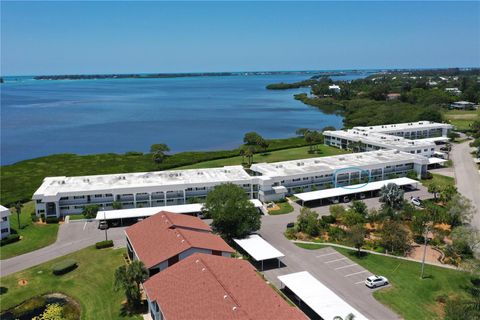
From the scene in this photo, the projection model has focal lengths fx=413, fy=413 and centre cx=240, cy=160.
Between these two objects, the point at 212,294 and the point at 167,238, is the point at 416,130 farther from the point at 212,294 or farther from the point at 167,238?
the point at 212,294

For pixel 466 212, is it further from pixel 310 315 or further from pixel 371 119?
pixel 371 119

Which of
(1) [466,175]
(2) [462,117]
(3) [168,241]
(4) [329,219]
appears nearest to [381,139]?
(1) [466,175]

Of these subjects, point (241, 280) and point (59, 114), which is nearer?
point (241, 280)

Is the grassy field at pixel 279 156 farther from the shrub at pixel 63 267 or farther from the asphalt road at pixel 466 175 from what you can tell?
the shrub at pixel 63 267

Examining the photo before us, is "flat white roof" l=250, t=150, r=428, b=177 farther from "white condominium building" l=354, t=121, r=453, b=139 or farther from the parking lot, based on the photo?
"white condominium building" l=354, t=121, r=453, b=139

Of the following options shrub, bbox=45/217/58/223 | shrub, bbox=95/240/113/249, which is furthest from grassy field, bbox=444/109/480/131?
shrub, bbox=45/217/58/223

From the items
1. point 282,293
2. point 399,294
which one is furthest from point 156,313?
point 399,294
